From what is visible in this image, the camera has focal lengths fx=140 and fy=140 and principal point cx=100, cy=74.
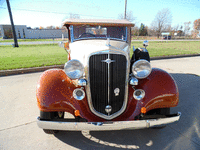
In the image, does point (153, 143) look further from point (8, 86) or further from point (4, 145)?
point (8, 86)

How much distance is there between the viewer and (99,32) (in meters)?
3.08

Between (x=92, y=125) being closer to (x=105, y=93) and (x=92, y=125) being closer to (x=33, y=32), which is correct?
(x=105, y=93)

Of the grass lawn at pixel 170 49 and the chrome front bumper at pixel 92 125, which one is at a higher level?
the grass lawn at pixel 170 49

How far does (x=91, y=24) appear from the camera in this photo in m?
3.06

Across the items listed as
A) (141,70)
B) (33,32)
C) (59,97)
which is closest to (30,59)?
(59,97)

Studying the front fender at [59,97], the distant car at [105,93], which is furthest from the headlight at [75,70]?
the front fender at [59,97]

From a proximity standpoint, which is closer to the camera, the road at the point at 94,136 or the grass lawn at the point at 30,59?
the road at the point at 94,136

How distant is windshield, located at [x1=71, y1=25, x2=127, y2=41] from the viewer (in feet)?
10.1

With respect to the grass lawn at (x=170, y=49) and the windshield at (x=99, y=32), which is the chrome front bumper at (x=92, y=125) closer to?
the windshield at (x=99, y=32)

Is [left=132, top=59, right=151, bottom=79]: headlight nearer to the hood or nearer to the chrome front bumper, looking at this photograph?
the hood

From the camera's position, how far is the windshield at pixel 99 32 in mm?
3072

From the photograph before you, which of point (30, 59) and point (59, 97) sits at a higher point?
point (59, 97)

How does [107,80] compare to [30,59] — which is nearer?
[107,80]

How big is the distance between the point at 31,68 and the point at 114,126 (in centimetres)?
577
